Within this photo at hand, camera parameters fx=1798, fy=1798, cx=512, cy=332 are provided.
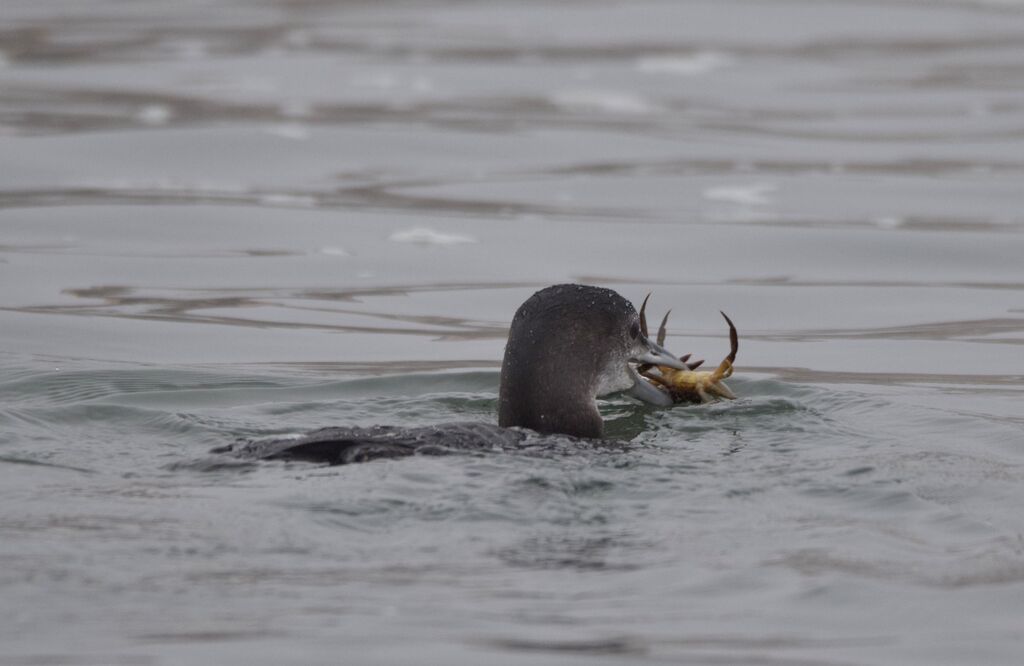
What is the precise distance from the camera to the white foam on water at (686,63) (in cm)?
2138

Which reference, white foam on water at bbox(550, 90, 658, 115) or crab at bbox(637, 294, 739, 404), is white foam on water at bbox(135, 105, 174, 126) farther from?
crab at bbox(637, 294, 739, 404)

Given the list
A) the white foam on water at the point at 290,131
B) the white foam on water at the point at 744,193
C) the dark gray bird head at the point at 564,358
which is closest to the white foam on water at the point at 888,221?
the white foam on water at the point at 744,193

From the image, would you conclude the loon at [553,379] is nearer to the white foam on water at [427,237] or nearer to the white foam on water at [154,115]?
the white foam on water at [427,237]

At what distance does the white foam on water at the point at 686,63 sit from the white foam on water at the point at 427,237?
24.4 feet

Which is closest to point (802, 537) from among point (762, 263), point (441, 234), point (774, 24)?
point (762, 263)

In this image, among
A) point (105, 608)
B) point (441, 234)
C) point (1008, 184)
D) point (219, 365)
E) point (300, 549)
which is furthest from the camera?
point (1008, 184)

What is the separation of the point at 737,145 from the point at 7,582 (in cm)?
1243

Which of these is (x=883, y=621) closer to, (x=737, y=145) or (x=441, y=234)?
(x=441, y=234)

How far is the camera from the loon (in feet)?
24.9

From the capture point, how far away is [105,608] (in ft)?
18.6

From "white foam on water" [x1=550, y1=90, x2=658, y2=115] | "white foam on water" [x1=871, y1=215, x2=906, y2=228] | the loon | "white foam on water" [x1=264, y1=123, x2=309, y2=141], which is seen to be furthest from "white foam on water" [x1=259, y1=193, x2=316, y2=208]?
the loon

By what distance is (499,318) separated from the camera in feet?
39.3

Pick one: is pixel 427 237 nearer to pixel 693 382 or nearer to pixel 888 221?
pixel 888 221

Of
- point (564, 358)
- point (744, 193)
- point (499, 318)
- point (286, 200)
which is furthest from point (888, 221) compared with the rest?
point (564, 358)
